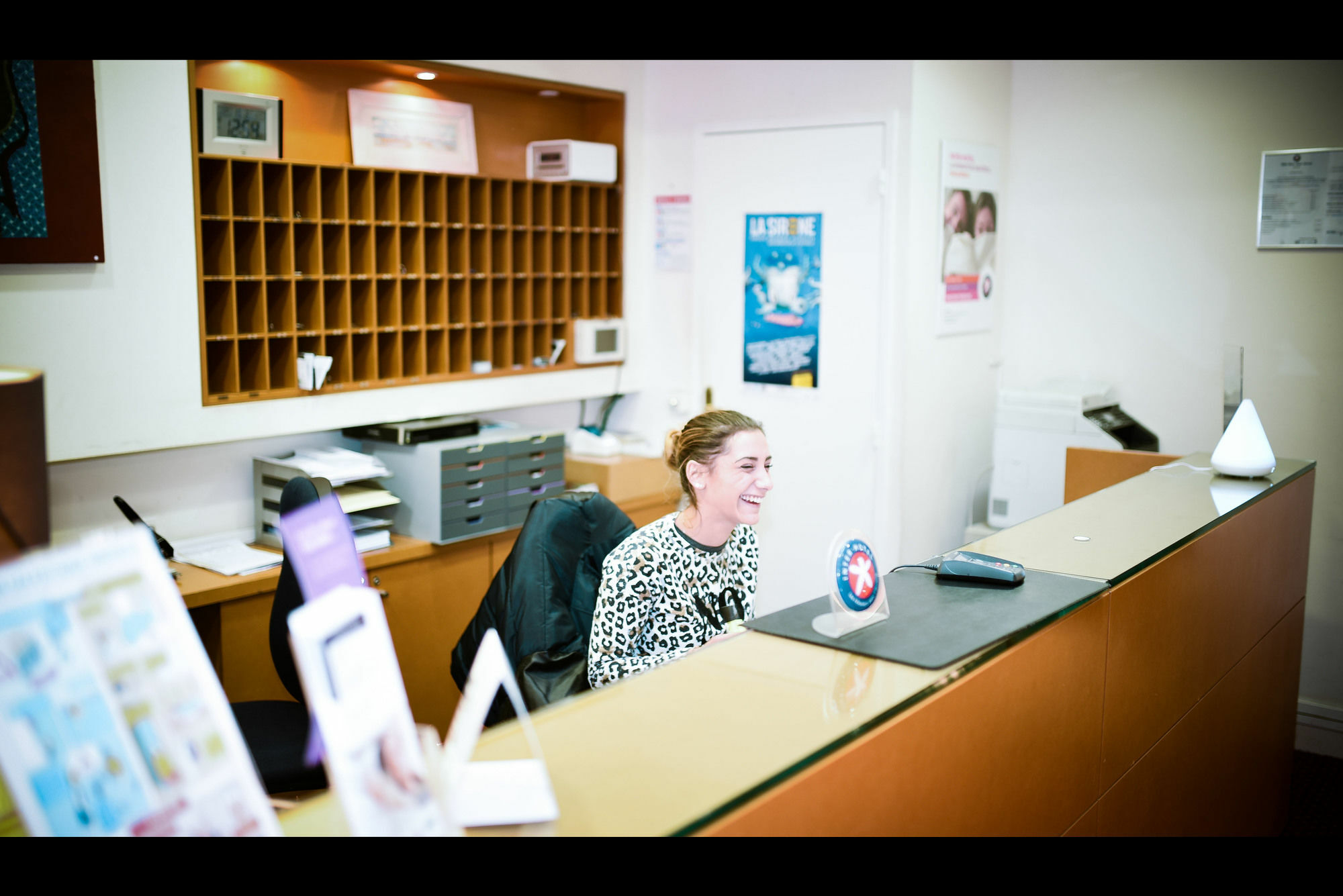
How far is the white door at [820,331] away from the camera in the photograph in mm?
4328

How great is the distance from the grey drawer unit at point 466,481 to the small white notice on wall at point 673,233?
118 cm

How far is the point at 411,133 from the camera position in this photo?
165 inches

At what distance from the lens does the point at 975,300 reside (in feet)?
15.3

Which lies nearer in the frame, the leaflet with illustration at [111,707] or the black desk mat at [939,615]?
the leaflet with illustration at [111,707]

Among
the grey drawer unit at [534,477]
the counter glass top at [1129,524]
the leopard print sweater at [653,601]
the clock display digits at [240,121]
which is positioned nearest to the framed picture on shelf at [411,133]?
the clock display digits at [240,121]

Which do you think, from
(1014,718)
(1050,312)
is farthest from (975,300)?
(1014,718)

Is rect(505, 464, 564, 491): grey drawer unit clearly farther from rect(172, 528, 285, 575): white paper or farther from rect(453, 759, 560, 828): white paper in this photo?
rect(453, 759, 560, 828): white paper

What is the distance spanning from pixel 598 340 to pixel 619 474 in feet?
2.16

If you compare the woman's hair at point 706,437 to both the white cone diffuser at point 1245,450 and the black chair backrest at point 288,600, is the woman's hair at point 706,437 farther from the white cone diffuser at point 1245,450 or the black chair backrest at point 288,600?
the white cone diffuser at point 1245,450

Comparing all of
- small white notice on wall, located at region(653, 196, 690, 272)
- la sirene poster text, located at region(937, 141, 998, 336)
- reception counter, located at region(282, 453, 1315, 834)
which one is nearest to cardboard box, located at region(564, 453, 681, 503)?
small white notice on wall, located at region(653, 196, 690, 272)

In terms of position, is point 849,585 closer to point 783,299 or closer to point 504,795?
point 504,795

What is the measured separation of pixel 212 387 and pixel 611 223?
2051 millimetres
